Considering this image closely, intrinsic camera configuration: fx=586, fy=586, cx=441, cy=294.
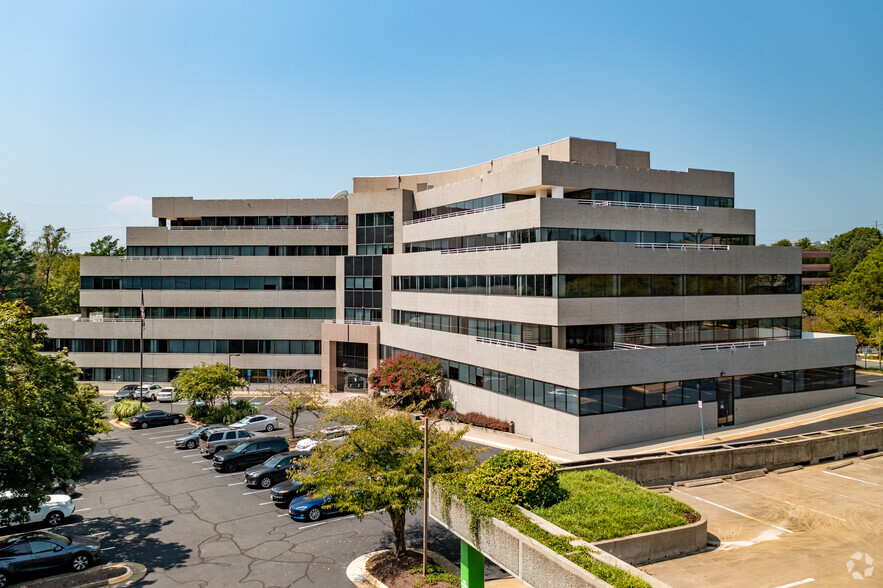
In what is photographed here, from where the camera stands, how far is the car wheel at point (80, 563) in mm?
22281

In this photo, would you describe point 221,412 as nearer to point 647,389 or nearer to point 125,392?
point 125,392

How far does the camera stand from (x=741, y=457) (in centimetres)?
2970

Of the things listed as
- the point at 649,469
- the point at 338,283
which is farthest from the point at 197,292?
the point at 649,469

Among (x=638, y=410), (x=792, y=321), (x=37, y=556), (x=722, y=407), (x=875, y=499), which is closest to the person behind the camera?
(x=37, y=556)

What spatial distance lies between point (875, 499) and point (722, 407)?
13.1 m

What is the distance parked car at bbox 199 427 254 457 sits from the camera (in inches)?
1485

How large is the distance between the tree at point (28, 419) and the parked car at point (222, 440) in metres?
12.4

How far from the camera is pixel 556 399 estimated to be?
1443 inches

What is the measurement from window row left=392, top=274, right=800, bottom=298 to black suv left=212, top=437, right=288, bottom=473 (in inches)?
726

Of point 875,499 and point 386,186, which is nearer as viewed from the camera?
point 875,499

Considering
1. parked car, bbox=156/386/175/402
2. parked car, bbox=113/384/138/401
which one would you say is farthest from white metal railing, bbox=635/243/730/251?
parked car, bbox=113/384/138/401

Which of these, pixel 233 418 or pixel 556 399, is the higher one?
pixel 556 399

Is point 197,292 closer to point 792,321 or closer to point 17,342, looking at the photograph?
point 17,342

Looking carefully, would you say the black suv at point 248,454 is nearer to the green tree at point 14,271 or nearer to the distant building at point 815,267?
the green tree at point 14,271
